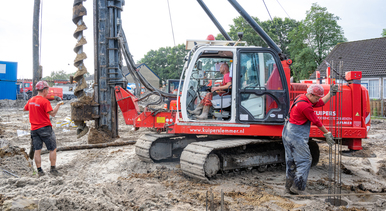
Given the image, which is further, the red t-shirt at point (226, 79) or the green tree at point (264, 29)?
the green tree at point (264, 29)

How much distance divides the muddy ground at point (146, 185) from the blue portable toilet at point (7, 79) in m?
19.6

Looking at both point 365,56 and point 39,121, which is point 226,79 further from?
point 365,56

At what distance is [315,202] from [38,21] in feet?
20.9

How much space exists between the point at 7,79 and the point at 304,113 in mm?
24817

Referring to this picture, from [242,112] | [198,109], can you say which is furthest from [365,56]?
[198,109]

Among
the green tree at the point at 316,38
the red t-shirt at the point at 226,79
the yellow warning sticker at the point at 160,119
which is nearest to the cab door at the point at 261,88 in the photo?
the red t-shirt at the point at 226,79

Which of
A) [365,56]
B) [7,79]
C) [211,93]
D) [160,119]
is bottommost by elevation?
[160,119]

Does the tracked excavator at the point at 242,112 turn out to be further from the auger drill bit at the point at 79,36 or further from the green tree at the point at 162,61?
the green tree at the point at 162,61

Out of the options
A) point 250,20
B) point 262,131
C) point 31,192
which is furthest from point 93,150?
point 250,20

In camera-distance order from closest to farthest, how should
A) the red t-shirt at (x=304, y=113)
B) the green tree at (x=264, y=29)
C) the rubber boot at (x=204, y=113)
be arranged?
the red t-shirt at (x=304, y=113) → the rubber boot at (x=204, y=113) → the green tree at (x=264, y=29)

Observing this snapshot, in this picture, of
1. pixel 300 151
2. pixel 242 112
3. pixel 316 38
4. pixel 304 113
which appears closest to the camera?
pixel 304 113

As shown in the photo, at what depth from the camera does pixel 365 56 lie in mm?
23359

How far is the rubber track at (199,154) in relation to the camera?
459 cm

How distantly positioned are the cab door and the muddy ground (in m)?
1.16
